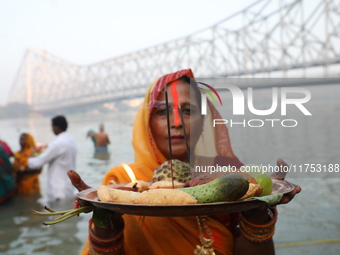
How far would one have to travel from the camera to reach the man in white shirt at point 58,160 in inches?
169

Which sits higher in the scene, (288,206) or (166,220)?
(166,220)

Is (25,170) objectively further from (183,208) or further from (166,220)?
(183,208)

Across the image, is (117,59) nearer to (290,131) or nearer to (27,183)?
(27,183)

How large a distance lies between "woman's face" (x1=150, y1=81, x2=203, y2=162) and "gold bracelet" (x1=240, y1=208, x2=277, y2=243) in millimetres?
303

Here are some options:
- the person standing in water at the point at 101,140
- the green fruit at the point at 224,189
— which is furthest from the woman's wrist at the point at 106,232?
the person standing in water at the point at 101,140

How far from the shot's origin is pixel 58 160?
434 centimetres

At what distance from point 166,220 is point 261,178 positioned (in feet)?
1.55

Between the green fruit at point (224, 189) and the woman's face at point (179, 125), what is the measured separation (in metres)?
0.26

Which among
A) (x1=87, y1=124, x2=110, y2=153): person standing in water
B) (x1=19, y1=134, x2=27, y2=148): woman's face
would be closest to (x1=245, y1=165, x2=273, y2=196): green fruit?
(x1=19, y1=134, x2=27, y2=148): woman's face

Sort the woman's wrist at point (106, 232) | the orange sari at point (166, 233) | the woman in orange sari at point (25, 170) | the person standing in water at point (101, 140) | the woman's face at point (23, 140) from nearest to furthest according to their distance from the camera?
the woman's wrist at point (106, 232) < the orange sari at point (166, 233) < the woman in orange sari at point (25, 170) < the woman's face at point (23, 140) < the person standing in water at point (101, 140)

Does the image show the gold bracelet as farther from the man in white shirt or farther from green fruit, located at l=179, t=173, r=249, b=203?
the man in white shirt

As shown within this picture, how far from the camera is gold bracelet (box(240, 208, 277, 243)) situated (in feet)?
3.69

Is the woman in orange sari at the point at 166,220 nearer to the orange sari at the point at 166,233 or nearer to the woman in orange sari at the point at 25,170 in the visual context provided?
the orange sari at the point at 166,233

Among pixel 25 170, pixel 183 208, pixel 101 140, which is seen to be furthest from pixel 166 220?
pixel 101 140
